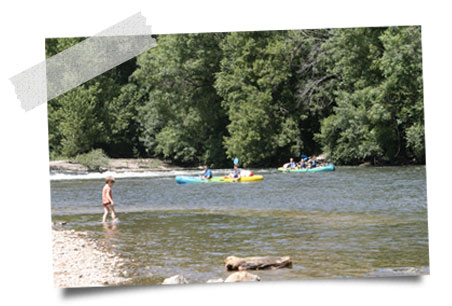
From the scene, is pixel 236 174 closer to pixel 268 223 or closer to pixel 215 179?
pixel 215 179

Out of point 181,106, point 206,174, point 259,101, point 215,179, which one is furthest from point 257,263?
point 215,179

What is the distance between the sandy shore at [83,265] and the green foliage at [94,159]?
102cm

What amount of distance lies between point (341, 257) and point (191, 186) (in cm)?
576

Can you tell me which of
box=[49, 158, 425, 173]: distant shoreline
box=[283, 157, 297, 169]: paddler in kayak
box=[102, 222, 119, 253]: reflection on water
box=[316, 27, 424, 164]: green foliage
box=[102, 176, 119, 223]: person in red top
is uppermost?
box=[316, 27, 424, 164]: green foliage

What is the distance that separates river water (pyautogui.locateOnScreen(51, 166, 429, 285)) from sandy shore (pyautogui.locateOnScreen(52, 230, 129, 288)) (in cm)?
16

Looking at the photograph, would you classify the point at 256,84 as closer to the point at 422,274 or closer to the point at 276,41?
the point at 276,41

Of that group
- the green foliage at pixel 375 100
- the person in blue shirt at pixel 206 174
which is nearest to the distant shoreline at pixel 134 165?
the green foliage at pixel 375 100

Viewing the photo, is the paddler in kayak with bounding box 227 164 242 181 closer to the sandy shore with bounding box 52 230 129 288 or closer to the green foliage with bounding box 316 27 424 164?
the green foliage with bounding box 316 27 424 164

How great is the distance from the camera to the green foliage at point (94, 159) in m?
8.33

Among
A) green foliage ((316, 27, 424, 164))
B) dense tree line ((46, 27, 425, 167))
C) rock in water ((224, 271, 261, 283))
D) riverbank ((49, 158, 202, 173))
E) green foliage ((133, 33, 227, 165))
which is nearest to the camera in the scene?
rock in water ((224, 271, 261, 283))

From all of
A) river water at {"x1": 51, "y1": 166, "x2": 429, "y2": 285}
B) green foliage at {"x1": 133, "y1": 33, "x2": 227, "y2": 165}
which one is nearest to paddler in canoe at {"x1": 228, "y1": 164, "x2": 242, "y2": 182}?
river water at {"x1": 51, "y1": 166, "x2": 429, "y2": 285}

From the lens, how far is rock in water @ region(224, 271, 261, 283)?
612 cm

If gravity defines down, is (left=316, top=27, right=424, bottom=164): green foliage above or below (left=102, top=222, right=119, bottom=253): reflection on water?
above

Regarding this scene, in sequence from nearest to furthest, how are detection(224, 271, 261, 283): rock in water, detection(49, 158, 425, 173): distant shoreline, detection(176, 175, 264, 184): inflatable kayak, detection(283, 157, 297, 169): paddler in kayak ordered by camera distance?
detection(224, 271, 261, 283): rock in water
detection(49, 158, 425, 173): distant shoreline
detection(283, 157, 297, 169): paddler in kayak
detection(176, 175, 264, 184): inflatable kayak
